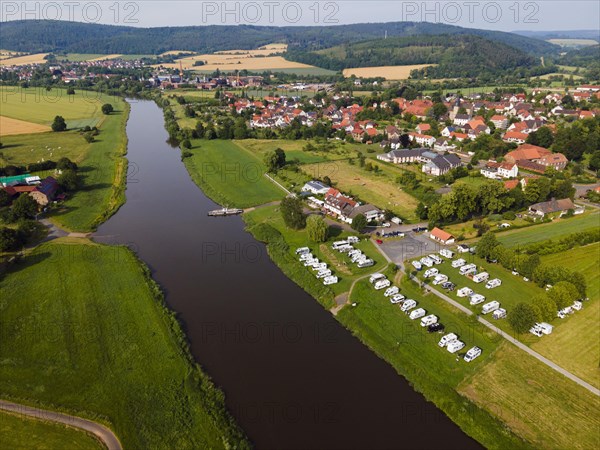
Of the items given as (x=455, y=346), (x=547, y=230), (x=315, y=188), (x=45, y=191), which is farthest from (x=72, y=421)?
(x=547, y=230)

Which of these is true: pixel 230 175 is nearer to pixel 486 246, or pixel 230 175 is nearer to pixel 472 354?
pixel 486 246

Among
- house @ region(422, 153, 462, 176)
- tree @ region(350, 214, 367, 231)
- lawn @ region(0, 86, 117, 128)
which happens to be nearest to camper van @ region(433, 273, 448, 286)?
tree @ region(350, 214, 367, 231)

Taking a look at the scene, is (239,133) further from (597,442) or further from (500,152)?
(597,442)

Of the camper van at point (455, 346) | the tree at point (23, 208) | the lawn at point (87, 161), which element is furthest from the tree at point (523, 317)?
the tree at point (23, 208)

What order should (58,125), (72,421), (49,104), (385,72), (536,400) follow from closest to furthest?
(72,421) → (536,400) → (58,125) → (49,104) → (385,72)

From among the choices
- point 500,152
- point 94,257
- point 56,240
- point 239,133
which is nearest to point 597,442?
point 94,257

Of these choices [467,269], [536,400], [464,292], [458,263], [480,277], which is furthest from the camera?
[458,263]

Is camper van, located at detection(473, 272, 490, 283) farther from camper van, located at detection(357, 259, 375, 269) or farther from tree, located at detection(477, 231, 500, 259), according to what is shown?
camper van, located at detection(357, 259, 375, 269)
